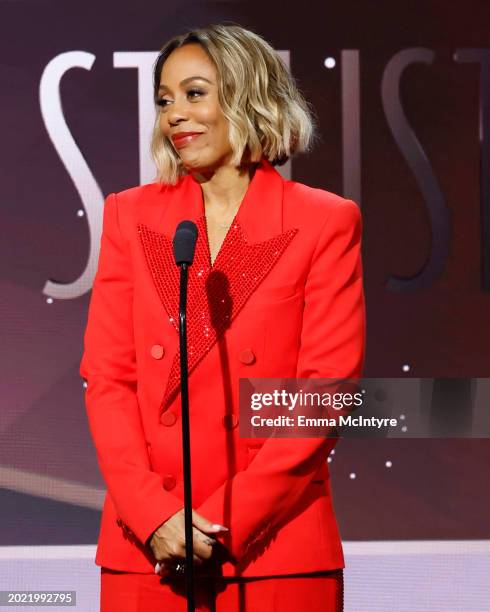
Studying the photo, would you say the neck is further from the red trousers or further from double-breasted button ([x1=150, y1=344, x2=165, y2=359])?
the red trousers

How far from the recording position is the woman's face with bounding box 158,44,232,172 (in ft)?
6.94

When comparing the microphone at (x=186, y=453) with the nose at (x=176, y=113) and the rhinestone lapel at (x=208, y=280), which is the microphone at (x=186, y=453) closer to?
the rhinestone lapel at (x=208, y=280)

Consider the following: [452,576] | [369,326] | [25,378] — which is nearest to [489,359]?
[369,326]

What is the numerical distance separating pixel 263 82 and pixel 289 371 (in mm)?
535

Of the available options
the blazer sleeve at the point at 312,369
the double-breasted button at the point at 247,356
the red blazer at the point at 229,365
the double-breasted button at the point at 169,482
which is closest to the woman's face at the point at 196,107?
the red blazer at the point at 229,365

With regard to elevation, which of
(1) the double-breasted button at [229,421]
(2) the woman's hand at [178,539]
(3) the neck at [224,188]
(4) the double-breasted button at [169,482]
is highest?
(3) the neck at [224,188]

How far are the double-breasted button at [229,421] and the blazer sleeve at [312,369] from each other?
0.06m

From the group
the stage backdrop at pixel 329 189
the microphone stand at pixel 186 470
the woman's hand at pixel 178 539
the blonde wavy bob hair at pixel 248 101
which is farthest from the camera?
the stage backdrop at pixel 329 189

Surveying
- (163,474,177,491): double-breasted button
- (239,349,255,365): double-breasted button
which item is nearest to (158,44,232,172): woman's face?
(239,349,255,365): double-breasted button

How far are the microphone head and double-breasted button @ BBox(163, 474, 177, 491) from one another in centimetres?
40

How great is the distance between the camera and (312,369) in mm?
1986

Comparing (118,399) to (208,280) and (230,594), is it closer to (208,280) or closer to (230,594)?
(208,280)

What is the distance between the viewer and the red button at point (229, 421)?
6.60 feet

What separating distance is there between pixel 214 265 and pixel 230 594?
21.8 inches
